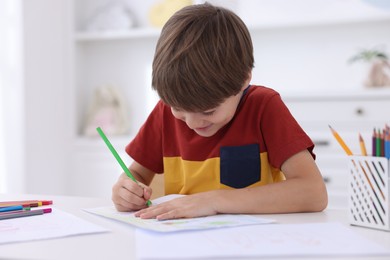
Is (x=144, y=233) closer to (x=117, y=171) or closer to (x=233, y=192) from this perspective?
(x=233, y=192)

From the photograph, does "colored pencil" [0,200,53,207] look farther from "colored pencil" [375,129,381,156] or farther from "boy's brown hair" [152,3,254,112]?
"colored pencil" [375,129,381,156]

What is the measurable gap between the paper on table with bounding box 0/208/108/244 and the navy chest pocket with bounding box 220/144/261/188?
1.44 feet

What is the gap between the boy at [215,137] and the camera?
3.69ft

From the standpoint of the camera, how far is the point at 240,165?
1.39m

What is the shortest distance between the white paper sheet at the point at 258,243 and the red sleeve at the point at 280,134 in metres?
0.34

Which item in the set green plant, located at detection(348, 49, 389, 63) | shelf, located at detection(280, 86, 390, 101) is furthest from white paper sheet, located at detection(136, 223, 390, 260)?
green plant, located at detection(348, 49, 389, 63)

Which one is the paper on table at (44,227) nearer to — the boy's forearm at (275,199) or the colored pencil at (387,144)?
the boy's forearm at (275,199)

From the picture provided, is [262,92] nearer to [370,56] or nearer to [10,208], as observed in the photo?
[10,208]

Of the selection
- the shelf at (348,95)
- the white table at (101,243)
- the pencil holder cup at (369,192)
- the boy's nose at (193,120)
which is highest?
the shelf at (348,95)

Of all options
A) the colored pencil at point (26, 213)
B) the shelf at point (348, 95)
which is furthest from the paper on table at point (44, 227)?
the shelf at point (348, 95)

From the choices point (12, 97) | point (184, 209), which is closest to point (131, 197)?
point (184, 209)

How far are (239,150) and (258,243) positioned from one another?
571 millimetres

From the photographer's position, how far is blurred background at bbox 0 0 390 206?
309 centimetres

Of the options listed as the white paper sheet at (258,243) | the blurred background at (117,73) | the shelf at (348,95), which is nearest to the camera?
the white paper sheet at (258,243)
